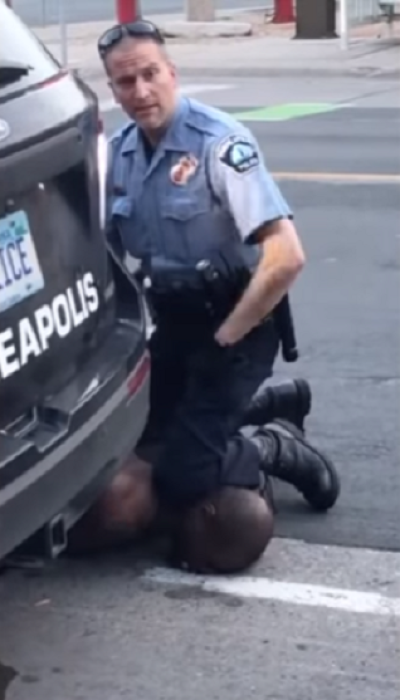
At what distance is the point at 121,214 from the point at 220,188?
0.31 meters

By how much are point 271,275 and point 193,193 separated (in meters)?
0.31

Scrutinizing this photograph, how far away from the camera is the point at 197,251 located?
4.48 metres

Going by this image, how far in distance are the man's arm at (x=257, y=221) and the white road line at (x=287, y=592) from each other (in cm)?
70

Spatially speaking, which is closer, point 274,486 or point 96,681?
point 96,681

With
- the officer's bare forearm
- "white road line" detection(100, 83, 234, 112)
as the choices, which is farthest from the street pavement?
"white road line" detection(100, 83, 234, 112)

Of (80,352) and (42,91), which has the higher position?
(42,91)

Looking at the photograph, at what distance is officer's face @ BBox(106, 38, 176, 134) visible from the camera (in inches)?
175

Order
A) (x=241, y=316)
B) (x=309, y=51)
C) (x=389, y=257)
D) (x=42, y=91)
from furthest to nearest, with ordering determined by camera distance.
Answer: (x=309, y=51) → (x=389, y=257) → (x=241, y=316) → (x=42, y=91)

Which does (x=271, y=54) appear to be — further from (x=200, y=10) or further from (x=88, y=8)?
(x=88, y=8)

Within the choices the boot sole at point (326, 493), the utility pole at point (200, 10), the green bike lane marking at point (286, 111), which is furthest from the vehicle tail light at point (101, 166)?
the utility pole at point (200, 10)

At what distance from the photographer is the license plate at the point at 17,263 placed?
350 centimetres

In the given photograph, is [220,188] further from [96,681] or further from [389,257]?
[389,257]

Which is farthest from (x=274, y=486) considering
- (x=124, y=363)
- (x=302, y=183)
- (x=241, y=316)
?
(x=302, y=183)

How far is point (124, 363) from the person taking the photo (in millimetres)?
4043
